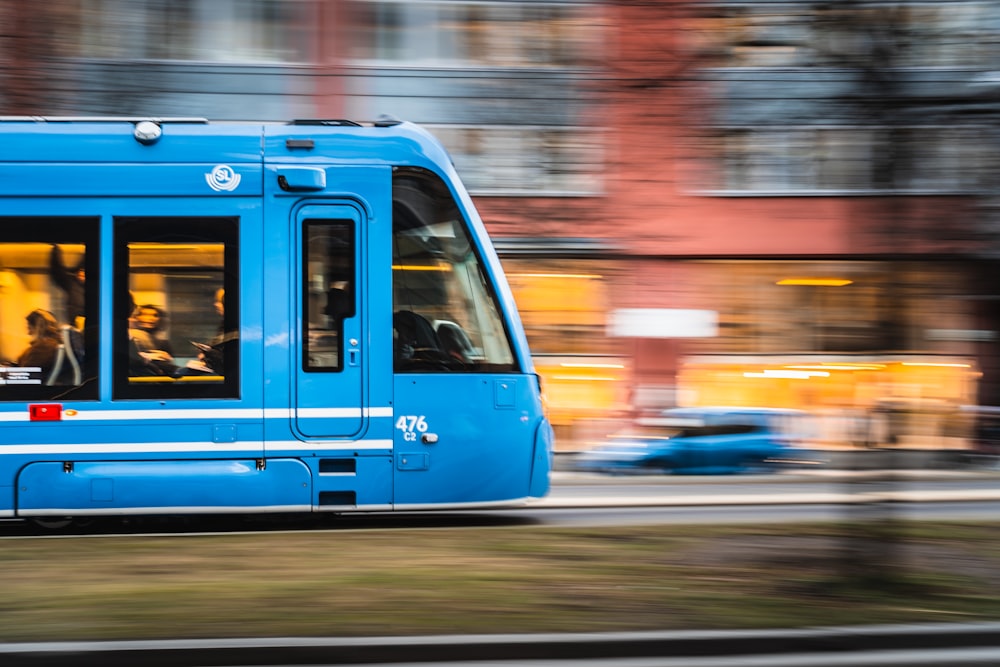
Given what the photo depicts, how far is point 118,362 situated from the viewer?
8961 mm

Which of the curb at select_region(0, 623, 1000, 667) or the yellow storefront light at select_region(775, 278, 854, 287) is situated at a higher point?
the yellow storefront light at select_region(775, 278, 854, 287)

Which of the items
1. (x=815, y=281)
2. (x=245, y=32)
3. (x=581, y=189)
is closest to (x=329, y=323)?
(x=581, y=189)

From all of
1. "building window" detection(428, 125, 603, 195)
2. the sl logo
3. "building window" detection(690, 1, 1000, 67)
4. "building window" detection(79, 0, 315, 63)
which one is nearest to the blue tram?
the sl logo

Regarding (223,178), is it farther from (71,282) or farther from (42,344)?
(42,344)

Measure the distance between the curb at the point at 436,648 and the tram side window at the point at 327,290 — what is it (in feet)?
13.3

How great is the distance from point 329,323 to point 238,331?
2.28ft

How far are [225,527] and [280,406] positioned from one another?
1470 mm

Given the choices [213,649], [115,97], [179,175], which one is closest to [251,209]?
[179,175]

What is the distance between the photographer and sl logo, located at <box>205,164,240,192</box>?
29.8 ft

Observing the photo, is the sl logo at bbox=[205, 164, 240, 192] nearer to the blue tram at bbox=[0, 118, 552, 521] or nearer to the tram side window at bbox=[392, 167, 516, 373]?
the blue tram at bbox=[0, 118, 552, 521]

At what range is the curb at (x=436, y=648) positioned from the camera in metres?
4.98

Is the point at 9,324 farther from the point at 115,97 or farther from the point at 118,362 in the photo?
the point at 115,97

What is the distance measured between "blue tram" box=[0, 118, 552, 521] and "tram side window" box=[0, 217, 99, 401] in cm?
2

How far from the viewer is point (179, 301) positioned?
9.04 meters
